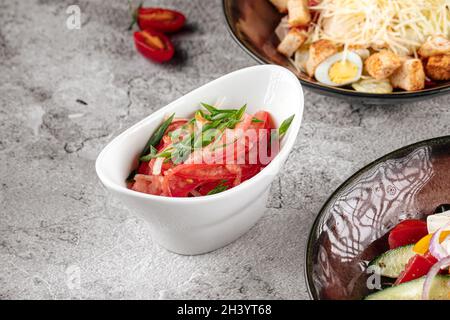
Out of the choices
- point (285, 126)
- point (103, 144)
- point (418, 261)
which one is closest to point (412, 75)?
point (285, 126)

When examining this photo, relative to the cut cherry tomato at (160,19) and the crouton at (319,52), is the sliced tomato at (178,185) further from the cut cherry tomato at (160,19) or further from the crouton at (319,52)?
the cut cherry tomato at (160,19)

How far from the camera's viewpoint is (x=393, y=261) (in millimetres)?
1884

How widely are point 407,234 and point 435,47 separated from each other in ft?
2.70

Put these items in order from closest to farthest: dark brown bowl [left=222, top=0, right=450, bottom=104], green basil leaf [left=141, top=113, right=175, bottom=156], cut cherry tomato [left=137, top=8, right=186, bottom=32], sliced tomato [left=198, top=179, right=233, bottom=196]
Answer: sliced tomato [left=198, top=179, right=233, bottom=196]
green basil leaf [left=141, top=113, right=175, bottom=156]
dark brown bowl [left=222, top=0, right=450, bottom=104]
cut cherry tomato [left=137, top=8, right=186, bottom=32]

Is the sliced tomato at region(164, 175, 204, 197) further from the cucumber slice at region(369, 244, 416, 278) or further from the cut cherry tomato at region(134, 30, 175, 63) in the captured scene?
the cut cherry tomato at region(134, 30, 175, 63)

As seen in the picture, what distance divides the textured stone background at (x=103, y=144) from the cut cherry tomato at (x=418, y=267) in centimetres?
31

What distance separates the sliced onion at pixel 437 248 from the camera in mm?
1762

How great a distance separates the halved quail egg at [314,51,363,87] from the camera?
249cm

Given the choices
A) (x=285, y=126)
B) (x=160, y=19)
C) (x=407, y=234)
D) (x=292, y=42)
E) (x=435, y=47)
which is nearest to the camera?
(x=407, y=234)

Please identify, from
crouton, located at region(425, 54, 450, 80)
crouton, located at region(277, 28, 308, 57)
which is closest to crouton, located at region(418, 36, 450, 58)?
crouton, located at region(425, 54, 450, 80)

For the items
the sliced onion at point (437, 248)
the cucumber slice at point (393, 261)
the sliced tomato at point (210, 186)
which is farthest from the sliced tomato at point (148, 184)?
the sliced onion at point (437, 248)

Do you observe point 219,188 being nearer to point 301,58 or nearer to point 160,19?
point 301,58

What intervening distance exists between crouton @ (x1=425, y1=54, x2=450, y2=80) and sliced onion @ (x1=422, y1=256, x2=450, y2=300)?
2.91ft

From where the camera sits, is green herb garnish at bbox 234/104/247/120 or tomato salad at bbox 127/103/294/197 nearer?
tomato salad at bbox 127/103/294/197
